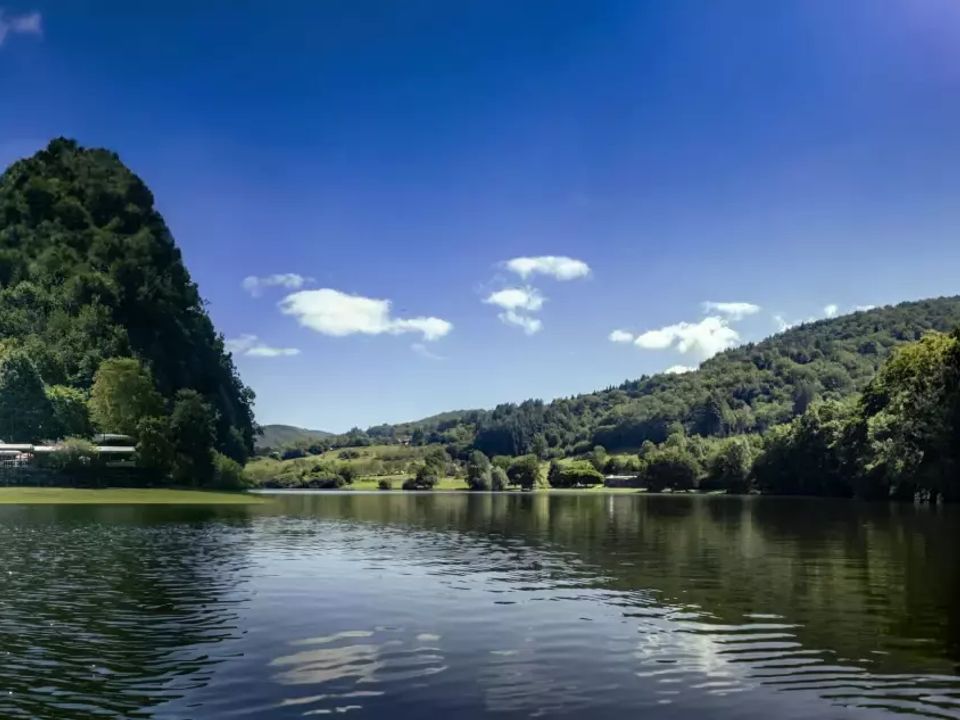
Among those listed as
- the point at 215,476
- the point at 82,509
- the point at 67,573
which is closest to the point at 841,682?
the point at 67,573

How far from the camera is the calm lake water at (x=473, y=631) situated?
67.6ft

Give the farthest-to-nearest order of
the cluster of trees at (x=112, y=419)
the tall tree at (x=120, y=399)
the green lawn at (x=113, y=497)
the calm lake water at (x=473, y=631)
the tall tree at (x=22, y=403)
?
the tall tree at (x=120, y=399)
the cluster of trees at (x=112, y=419)
the tall tree at (x=22, y=403)
the green lawn at (x=113, y=497)
the calm lake water at (x=473, y=631)

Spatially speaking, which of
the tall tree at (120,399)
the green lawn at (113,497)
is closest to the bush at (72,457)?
the green lawn at (113,497)

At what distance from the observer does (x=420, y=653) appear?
26094 mm

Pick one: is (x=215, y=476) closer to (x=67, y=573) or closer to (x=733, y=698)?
(x=67, y=573)

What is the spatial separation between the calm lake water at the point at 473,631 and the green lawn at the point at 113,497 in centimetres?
5945

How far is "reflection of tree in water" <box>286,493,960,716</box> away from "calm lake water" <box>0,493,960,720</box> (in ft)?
0.56

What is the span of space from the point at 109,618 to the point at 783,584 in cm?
3098

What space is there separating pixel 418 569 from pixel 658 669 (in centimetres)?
2632

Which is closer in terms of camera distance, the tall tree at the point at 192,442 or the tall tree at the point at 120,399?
the tall tree at the point at 120,399

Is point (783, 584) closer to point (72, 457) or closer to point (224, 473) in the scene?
point (72, 457)

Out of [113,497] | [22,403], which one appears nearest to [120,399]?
[22,403]

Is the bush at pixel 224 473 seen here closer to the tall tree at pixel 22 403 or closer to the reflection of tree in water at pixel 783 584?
the tall tree at pixel 22 403

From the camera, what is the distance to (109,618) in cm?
3080
